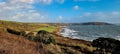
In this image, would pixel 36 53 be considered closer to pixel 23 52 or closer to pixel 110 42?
pixel 23 52

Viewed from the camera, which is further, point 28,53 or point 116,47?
point 116,47

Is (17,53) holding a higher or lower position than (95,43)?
higher

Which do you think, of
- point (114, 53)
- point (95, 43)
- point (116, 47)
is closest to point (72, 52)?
point (114, 53)

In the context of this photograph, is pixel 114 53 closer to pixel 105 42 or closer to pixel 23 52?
pixel 105 42

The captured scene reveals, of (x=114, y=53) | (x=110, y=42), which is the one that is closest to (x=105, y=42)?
(x=110, y=42)

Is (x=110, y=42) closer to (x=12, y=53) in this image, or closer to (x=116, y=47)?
(x=116, y=47)

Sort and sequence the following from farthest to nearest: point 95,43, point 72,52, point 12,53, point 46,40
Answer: point 95,43 < point 46,40 < point 72,52 < point 12,53

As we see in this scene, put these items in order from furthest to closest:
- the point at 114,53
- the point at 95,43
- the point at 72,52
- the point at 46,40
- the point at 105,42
Answer: the point at 95,43 < the point at 105,42 < the point at 46,40 < the point at 114,53 < the point at 72,52

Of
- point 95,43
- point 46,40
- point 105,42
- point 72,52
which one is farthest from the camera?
point 95,43

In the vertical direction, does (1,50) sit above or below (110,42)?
above

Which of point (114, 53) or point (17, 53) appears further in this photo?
point (114, 53)

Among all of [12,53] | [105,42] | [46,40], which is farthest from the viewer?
[105,42]
